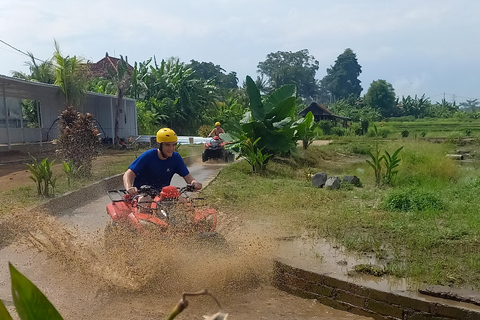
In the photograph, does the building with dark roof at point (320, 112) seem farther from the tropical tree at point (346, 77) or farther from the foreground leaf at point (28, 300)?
the tropical tree at point (346, 77)

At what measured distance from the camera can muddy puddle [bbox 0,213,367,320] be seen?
4.88m

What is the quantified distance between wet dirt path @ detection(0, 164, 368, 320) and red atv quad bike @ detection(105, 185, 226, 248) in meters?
0.16

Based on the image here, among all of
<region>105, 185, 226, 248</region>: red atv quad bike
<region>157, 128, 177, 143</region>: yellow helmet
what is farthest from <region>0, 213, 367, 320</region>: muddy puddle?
<region>157, 128, 177, 143</region>: yellow helmet

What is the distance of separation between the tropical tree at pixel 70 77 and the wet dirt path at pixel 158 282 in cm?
1528

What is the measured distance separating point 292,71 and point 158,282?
94754mm

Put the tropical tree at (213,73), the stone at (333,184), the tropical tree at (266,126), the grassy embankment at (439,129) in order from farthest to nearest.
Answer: the tropical tree at (213,73), the grassy embankment at (439,129), the tropical tree at (266,126), the stone at (333,184)

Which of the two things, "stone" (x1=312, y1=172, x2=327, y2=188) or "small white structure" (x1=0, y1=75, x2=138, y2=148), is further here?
"small white structure" (x1=0, y1=75, x2=138, y2=148)

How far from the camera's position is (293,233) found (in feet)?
22.9

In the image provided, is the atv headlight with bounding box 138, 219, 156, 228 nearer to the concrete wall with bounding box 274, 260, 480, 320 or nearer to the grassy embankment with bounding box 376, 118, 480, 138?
the concrete wall with bounding box 274, 260, 480, 320

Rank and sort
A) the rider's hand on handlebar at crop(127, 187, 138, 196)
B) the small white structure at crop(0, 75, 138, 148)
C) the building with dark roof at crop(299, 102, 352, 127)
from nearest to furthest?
the rider's hand on handlebar at crop(127, 187, 138, 196), the small white structure at crop(0, 75, 138, 148), the building with dark roof at crop(299, 102, 352, 127)

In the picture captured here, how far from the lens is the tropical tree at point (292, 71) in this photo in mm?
94312

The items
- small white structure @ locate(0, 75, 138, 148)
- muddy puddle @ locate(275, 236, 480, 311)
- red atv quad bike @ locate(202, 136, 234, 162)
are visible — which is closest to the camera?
muddy puddle @ locate(275, 236, 480, 311)

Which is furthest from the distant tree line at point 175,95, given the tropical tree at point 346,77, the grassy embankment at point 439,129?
the tropical tree at point 346,77

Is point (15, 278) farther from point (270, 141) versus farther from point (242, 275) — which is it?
point (270, 141)
